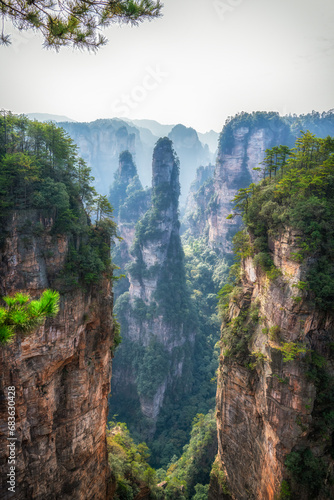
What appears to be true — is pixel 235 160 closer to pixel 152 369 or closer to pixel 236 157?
pixel 236 157

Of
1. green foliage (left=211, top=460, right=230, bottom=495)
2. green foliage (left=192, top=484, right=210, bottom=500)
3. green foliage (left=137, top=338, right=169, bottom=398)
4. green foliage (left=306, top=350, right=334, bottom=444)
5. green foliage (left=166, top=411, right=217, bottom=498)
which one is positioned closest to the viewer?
green foliage (left=306, top=350, right=334, bottom=444)

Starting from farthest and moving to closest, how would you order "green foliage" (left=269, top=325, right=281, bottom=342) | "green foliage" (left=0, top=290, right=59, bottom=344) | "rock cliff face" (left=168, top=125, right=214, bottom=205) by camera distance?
"rock cliff face" (left=168, top=125, right=214, bottom=205) → "green foliage" (left=269, top=325, right=281, bottom=342) → "green foliage" (left=0, top=290, right=59, bottom=344)

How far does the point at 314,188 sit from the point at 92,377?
14722mm

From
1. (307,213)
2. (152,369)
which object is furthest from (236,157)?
(307,213)

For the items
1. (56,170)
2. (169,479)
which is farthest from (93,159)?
(169,479)

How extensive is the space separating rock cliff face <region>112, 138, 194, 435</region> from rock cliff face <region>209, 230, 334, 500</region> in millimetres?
23798

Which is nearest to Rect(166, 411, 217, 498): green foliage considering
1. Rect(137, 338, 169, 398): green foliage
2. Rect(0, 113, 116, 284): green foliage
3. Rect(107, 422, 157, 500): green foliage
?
Rect(107, 422, 157, 500): green foliage

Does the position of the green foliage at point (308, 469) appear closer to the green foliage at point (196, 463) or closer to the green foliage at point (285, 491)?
the green foliage at point (285, 491)

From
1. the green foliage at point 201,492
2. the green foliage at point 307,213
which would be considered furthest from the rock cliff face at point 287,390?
the green foliage at point 201,492

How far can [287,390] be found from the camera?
36.9ft

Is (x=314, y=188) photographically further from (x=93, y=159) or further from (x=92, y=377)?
(x=93, y=159)

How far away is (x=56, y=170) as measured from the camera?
14.1 meters

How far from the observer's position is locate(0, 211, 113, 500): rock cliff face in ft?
35.0

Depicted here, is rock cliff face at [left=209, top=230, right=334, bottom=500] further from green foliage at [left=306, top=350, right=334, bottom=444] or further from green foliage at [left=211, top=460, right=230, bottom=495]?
green foliage at [left=211, top=460, right=230, bottom=495]
